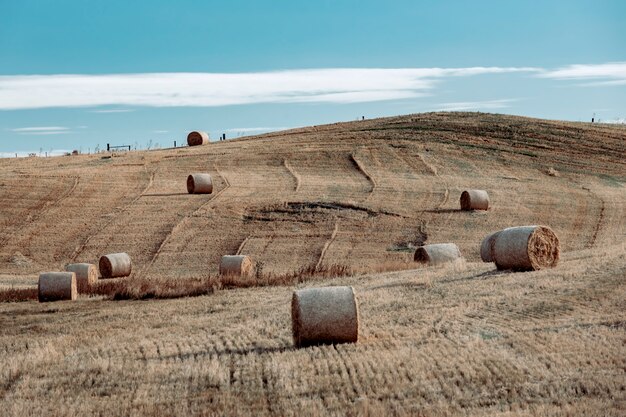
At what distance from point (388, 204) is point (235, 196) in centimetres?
620

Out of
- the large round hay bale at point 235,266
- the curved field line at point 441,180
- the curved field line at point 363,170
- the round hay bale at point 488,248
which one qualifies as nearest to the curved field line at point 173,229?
the large round hay bale at point 235,266

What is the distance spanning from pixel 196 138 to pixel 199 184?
64.0 feet

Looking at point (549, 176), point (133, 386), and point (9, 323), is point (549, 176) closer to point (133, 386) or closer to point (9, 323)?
point (9, 323)


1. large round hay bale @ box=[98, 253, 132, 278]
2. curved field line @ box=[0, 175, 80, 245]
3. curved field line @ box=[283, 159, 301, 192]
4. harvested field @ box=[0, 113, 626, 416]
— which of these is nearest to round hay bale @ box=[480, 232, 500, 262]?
harvested field @ box=[0, 113, 626, 416]

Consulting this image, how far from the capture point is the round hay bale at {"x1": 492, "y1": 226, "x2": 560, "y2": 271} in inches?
885

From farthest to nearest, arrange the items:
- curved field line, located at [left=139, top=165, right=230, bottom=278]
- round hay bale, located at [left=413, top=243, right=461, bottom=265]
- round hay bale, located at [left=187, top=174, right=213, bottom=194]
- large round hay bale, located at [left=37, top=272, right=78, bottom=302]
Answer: round hay bale, located at [left=187, top=174, right=213, bottom=194], curved field line, located at [left=139, top=165, right=230, bottom=278], round hay bale, located at [left=413, top=243, right=461, bottom=265], large round hay bale, located at [left=37, top=272, right=78, bottom=302]

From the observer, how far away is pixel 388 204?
39688 mm

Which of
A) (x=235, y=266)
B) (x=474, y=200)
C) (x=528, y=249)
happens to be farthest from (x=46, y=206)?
(x=528, y=249)

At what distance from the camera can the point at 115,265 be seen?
97.6 feet

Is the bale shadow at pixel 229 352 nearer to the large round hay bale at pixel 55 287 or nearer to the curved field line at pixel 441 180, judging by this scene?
the large round hay bale at pixel 55 287

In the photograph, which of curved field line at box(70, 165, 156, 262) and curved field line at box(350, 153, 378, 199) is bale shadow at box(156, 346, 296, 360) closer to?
curved field line at box(70, 165, 156, 262)

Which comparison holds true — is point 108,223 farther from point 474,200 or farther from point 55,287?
point 474,200

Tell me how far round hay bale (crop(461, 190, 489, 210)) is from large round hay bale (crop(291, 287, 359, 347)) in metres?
25.0

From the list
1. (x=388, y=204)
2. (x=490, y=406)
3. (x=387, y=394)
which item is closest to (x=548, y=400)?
(x=490, y=406)
